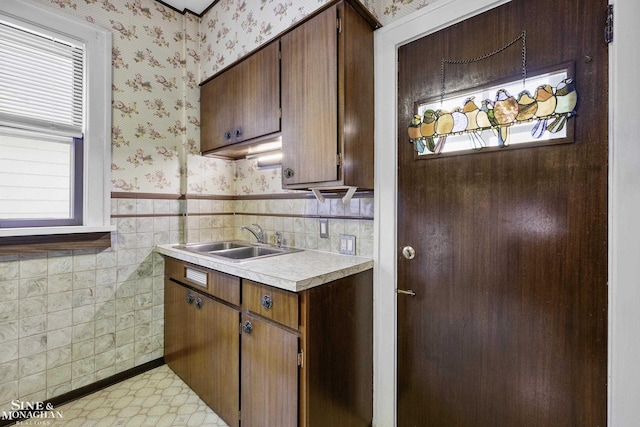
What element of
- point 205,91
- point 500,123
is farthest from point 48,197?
point 500,123

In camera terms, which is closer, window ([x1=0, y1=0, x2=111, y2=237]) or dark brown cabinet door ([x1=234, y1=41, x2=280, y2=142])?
window ([x1=0, y1=0, x2=111, y2=237])

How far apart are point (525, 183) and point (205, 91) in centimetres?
229

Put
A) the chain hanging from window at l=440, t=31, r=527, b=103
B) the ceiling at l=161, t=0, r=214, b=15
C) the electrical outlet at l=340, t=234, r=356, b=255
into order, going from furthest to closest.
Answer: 1. the ceiling at l=161, t=0, r=214, b=15
2. the electrical outlet at l=340, t=234, r=356, b=255
3. the chain hanging from window at l=440, t=31, r=527, b=103

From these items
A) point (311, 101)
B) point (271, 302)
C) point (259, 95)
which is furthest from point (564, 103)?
point (259, 95)

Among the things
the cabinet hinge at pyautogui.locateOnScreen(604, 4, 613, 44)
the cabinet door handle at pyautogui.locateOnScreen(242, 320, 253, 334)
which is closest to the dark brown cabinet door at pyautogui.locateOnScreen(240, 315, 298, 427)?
the cabinet door handle at pyautogui.locateOnScreen(242, 320, 253, 334)

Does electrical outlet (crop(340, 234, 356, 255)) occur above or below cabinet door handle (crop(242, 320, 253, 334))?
above

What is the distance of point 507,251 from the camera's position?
1.19 metres

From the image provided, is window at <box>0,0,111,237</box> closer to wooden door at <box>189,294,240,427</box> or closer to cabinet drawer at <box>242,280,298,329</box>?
wooden door at <box>189,294,240,427</box>

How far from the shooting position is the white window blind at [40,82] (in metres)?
1.61

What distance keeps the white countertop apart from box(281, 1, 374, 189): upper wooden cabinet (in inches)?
16.4

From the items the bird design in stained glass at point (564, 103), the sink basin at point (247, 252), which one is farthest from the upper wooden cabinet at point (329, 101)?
the bird design in stained glass at point (564, 103)

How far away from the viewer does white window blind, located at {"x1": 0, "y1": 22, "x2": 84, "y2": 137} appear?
1.61 metres

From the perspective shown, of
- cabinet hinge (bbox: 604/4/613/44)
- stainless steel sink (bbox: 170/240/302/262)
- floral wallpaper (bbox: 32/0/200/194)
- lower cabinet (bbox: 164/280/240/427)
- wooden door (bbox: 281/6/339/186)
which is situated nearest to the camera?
cabinet hinge (bbox: 604/4/613/44)

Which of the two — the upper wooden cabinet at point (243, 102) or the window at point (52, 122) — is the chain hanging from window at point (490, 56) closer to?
the upper wooden cabinet at point (243, 102)
